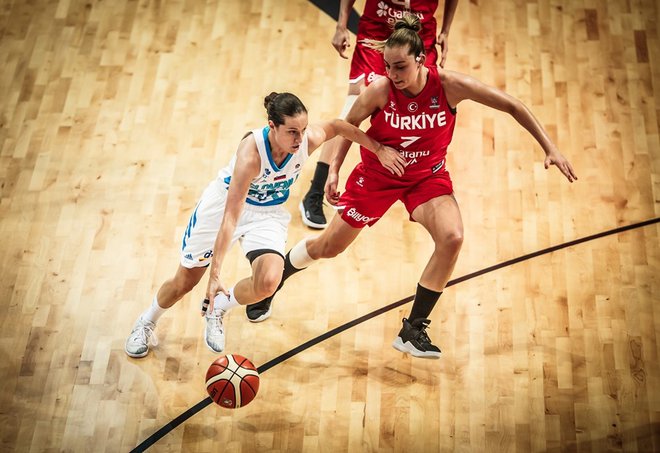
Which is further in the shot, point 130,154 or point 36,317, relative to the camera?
point 130,154

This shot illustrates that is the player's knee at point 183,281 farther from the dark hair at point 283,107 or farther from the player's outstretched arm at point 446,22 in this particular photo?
the player's outstretched arm at point 446,22

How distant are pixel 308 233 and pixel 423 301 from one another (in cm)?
131

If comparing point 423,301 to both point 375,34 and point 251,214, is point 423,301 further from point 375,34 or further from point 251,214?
point 375,34

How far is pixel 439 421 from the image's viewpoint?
16.8 feet

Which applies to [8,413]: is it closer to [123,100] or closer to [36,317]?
[36,317]

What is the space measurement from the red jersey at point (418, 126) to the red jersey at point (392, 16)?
112 centimetres

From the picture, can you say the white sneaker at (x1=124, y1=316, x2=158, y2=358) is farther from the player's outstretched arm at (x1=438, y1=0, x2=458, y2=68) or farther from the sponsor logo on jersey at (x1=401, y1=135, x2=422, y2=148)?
the player's outstretched arm at (x1=438, y1=0, x2=458, y2=68)

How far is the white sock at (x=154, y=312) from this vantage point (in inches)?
209

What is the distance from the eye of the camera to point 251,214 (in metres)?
5.02

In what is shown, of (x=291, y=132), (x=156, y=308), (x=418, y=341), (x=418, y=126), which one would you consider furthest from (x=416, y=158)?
(x=156, y=308)

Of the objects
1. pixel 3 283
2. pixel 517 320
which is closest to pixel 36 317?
pixel 3 283

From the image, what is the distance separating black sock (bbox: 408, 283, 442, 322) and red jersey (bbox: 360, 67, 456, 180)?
67 centimetres

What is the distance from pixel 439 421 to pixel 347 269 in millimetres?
1252

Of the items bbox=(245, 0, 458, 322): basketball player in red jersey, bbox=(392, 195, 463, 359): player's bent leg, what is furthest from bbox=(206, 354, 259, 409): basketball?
bbox=(245, 0, 458, 322): basketball player in red jersey
